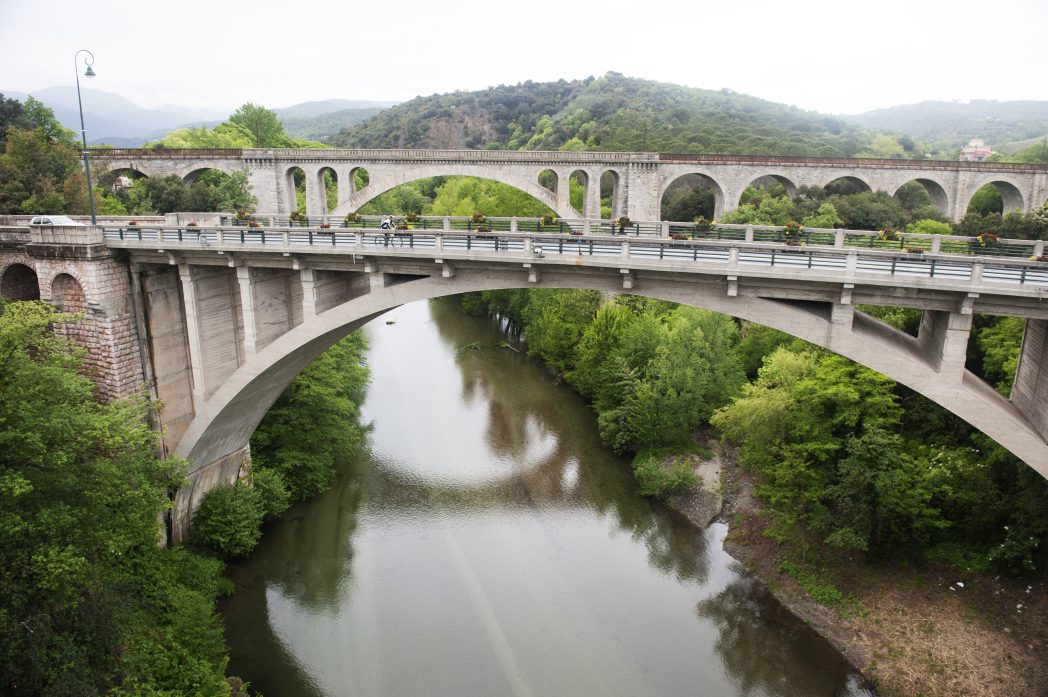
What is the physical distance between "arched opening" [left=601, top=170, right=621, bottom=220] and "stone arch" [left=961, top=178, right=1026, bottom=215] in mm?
23386

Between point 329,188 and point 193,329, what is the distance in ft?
155

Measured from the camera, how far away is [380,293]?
693 inches

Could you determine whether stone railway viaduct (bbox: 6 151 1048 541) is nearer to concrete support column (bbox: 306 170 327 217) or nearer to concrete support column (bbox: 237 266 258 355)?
concrete support column (bbox: 237 266 258 355)

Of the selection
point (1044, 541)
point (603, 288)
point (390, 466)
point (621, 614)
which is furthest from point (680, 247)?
point (390, 466)

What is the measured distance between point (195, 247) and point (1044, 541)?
2217 centimetres

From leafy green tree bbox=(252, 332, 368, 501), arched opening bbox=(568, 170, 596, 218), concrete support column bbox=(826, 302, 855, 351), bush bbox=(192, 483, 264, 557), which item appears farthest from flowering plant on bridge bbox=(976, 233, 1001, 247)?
arched opening bbox=(568, 170, 596, 218)

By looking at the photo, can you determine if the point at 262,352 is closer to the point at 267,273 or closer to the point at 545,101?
the point at 267,273

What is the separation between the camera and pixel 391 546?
2120cm

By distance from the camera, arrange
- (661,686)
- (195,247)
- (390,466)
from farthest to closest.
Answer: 1. (390,466)
2. (195,247)
3. (661,686)

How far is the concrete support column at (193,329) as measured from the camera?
18781mm

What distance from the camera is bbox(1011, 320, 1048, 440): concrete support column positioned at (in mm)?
13406

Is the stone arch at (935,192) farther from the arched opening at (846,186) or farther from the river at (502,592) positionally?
the river at (502,592)

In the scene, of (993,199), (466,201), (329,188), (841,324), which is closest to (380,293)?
(841,324)

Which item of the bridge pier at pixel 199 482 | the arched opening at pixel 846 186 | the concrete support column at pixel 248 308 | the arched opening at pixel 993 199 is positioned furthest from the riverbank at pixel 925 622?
the arched opening at pixel 993 199
